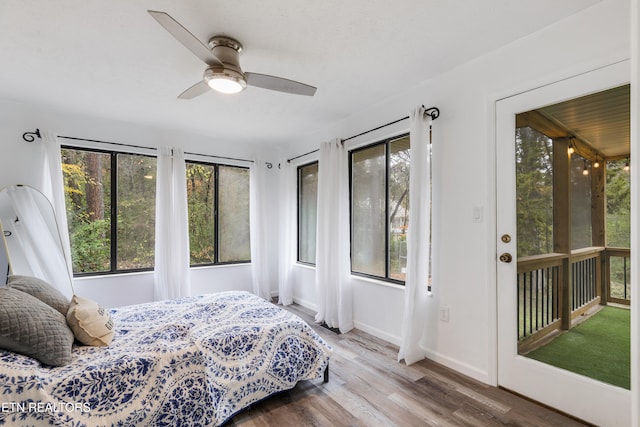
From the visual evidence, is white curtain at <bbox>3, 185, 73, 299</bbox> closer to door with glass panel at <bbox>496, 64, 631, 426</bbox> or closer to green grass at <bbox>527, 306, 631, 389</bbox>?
door with glass panel at <bbox>496, 64, 631, 426</bbox>

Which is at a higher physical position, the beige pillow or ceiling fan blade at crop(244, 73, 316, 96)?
ceiling fan blade at crop(244, 73, 316, 96)

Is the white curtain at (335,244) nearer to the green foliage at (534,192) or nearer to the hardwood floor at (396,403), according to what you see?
the hardwood floor at (396,403)

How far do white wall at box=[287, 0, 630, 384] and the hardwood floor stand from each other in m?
0.21

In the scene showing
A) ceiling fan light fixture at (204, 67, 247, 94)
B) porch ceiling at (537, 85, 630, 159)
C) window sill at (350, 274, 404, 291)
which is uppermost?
ceiling fan light fixture at (204, 67, 247, 94)

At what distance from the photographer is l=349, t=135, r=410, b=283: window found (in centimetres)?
322

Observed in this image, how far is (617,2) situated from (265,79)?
2.15 m

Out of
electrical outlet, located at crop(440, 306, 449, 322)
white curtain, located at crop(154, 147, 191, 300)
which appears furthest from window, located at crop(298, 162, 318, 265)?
electrical outlet, located at crop(440, 306, 449, 322)

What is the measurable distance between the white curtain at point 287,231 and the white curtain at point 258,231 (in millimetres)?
252

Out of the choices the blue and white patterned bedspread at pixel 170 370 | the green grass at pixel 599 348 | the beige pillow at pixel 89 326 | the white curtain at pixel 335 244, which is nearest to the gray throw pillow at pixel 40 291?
the beige pillow at pixel 89 326

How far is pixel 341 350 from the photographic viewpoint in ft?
9.80

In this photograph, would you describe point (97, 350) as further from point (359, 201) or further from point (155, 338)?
point (359, 201)

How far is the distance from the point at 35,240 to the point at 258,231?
254 cm

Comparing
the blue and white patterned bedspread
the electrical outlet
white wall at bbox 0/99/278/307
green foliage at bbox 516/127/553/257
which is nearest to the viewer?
the blue and white patterned bedspread

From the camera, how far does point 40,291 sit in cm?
195
